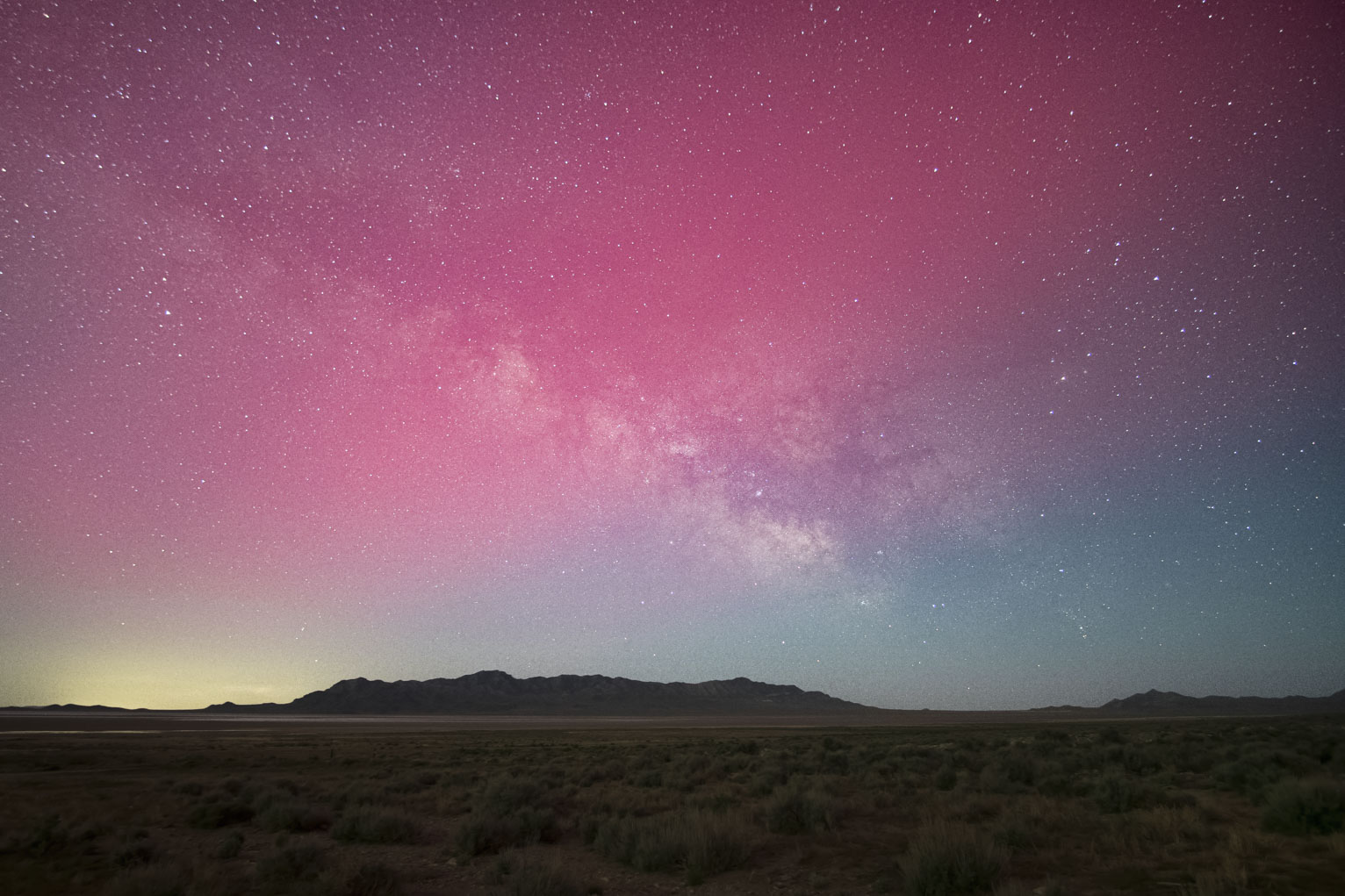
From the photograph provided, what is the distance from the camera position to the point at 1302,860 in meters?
9.71

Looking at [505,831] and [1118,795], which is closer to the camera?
[505,831]

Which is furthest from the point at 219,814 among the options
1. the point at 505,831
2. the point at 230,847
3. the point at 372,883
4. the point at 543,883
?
the point at 543,883

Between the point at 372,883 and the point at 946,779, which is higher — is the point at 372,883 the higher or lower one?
the higher one

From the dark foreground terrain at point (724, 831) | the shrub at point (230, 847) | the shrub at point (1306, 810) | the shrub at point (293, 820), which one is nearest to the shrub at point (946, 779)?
the dark foreground terrain at point (724, 831)

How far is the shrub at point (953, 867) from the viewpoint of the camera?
29.7 ft

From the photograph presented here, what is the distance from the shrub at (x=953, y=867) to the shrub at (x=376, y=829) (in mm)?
10027

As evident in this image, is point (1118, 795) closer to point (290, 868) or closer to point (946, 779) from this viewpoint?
point (946, 779)

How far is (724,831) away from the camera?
11891 mm

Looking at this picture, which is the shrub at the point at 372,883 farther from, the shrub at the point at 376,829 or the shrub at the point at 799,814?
the shrub at the point at 799,814

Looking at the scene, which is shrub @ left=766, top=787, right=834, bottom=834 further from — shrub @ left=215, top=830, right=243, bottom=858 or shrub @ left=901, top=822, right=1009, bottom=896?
shrub @ left=215, top=830, right=243, bottom=858

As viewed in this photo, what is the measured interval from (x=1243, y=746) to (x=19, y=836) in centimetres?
3736

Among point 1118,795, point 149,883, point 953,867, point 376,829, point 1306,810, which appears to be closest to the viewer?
point 953,867

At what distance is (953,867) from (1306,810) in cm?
738

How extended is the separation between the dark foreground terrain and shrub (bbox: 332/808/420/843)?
0.14ft
